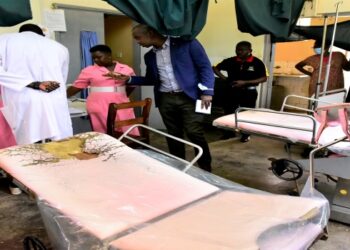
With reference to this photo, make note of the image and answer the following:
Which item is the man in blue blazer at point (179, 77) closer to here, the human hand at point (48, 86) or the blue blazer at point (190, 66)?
the blue blazer at point (190, 66)

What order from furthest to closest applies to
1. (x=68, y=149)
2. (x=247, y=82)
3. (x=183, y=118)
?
(x=247, y=82) → (x=183, y=118) → (x=68, y=149)

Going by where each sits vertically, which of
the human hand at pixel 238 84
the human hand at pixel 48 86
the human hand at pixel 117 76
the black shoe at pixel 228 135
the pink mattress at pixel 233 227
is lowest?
the black shoe at pixel 228 135

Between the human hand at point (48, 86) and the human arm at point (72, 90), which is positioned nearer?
the human hand at point (48, 86)

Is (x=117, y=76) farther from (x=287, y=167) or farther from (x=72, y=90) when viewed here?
(x=287, y=167)

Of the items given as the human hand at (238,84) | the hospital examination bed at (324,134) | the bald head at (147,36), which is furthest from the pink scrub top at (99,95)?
the human hand at (238,84)

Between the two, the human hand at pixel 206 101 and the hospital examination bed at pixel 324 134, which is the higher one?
the human hand at pixel 206 101

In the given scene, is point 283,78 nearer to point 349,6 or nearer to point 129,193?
point 349,6

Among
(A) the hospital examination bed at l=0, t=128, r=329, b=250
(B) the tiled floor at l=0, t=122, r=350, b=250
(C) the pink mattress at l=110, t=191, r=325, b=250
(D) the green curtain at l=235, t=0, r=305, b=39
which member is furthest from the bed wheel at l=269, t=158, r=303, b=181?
(D) the green curtain at l=235, t=0, r=305, b=39

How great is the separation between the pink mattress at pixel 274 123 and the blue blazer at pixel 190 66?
0.94 ft

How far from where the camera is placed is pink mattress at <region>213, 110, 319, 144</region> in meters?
2.39

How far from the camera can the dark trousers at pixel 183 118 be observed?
2818 mm

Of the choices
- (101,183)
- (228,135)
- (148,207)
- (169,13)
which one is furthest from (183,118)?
(228,135)

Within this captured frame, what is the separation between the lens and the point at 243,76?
442 centimetres

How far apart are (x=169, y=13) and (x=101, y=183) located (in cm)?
104
